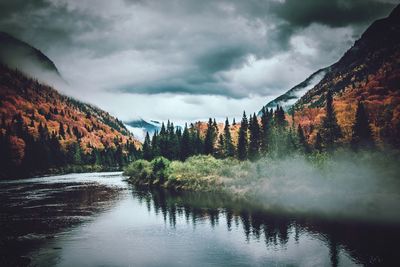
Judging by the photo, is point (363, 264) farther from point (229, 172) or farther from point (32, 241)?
point (229, 172)

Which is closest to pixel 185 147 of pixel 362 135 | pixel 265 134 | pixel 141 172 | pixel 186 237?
pixel 141 172

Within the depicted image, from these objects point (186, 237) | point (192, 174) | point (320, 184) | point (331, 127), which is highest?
point (331, 127)

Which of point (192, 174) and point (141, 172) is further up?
point (141, 172)

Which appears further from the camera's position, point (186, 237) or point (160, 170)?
point (160, 170)

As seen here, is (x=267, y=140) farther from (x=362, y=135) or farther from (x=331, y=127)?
(x=362, y=135)

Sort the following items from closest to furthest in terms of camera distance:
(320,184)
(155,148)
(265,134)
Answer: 1. (320,184)
2. (265,134)
3. (155,148)

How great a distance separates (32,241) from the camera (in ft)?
132

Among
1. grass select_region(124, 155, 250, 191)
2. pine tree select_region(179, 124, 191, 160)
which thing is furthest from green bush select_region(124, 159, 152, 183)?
pine tree select_region(179, 124, 191, 160)

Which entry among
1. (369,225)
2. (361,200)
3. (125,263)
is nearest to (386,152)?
(361,200)

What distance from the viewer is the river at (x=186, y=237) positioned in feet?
109

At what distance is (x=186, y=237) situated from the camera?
42.2 meters

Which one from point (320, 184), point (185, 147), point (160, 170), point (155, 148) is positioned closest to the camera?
point (320, 184)

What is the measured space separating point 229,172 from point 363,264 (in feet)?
173

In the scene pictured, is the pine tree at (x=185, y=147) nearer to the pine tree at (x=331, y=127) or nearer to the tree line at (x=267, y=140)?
the tree line at (x=267, y=140)
